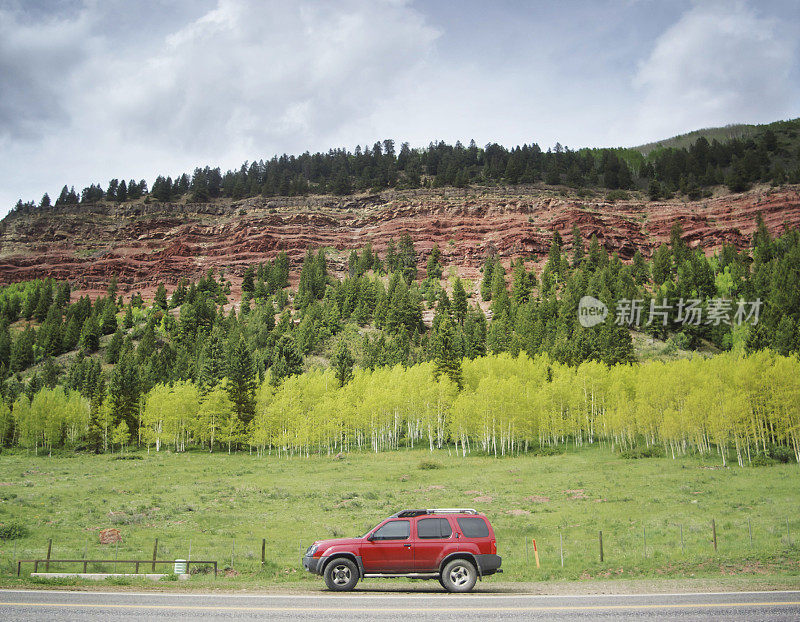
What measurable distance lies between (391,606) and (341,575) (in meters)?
3.24

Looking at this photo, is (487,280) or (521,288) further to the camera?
(487,280)

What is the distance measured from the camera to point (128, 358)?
106688 mm

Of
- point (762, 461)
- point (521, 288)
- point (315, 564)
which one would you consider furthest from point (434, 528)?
point (521, 288)

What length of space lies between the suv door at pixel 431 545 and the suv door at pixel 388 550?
23cm

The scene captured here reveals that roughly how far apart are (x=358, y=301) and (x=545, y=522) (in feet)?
343

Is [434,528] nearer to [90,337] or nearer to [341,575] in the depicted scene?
[341,575]

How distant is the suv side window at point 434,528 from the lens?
51.7 feet

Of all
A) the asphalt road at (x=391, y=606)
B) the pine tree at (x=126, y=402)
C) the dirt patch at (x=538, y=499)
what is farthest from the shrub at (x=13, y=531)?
the pine tree at (x=126, y=402)

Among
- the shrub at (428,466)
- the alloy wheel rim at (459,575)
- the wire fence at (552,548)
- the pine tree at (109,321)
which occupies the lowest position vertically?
the shrub at (428,466)

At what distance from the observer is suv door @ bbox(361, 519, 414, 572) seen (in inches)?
609

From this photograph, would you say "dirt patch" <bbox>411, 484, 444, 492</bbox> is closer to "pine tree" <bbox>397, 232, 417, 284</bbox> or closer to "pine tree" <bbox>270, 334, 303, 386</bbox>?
"pine tree" <bbox>270, 334, 303, 386</bbox>

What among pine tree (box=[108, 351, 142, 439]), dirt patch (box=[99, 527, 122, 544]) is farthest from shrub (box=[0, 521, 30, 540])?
pine tree (box=[108, 351, 142, 439])

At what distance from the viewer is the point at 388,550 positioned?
15641 millimetres

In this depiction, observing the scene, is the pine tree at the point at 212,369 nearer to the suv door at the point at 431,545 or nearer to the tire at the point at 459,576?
the suv door at the point at 431,545
